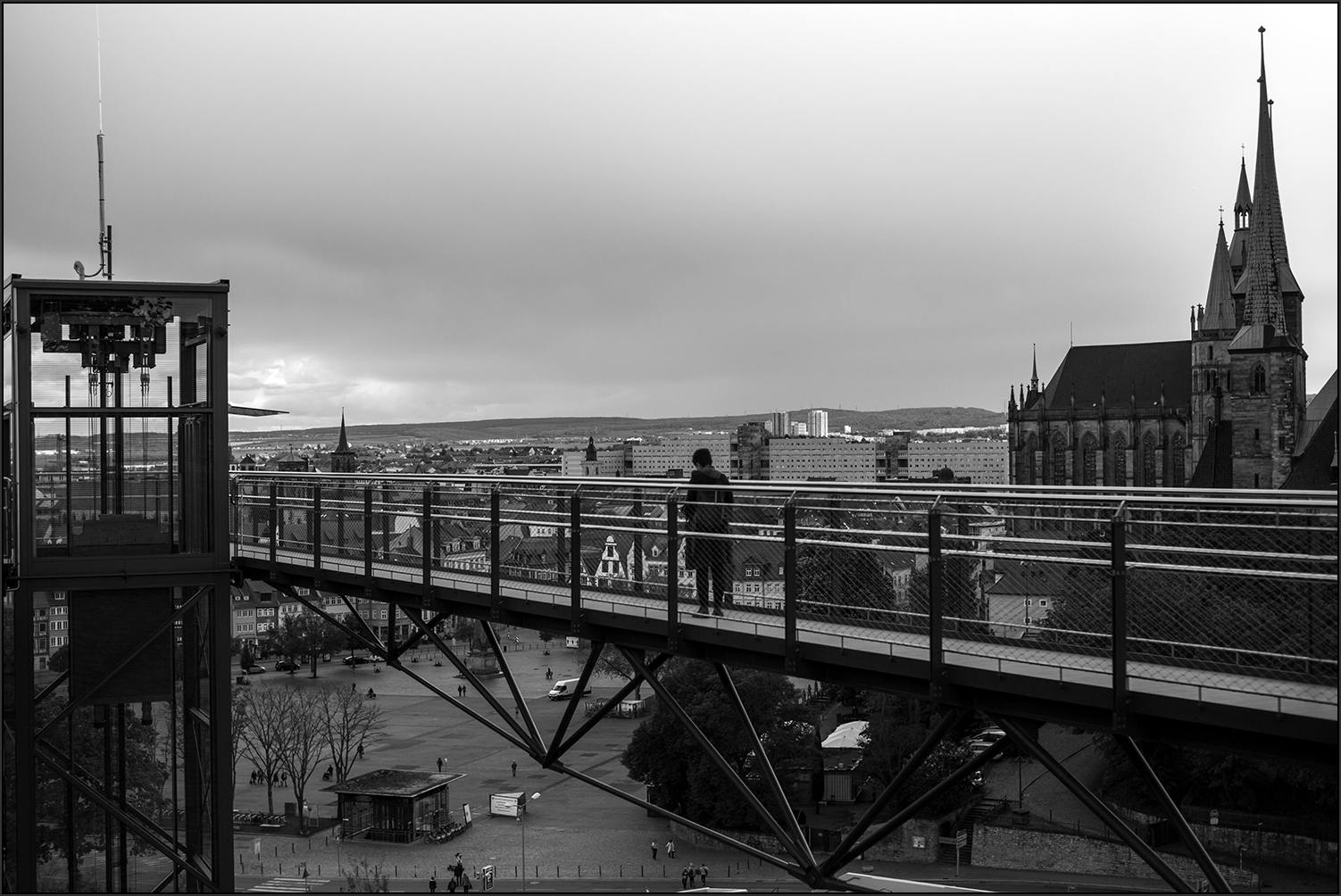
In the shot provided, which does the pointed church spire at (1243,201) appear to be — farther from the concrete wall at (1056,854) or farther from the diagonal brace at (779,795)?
the diagonal brace at (779,795)

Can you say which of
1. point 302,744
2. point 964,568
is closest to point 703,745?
point 964,568

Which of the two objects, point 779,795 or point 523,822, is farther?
point 523,822

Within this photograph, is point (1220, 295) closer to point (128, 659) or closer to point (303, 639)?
point (303, 639)

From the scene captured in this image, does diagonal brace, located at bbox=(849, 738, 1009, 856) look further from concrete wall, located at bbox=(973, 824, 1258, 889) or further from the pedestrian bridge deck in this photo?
concrete wall, located at bbox=(973, 824, 1258, 889)

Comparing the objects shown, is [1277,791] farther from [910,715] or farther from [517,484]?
[517,484]

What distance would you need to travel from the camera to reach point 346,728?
2404 inches

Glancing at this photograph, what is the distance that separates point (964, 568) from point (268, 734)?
55.5 m

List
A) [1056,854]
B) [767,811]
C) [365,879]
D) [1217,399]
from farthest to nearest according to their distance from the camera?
[1217,399]
[365,879]
[1056,854]
[767,811]

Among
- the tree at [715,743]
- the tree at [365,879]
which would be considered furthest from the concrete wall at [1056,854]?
the tree at [365,879]

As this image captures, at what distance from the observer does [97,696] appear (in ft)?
32.4

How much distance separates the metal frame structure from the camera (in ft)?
31.9

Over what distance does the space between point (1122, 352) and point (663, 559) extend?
10736 centimetres

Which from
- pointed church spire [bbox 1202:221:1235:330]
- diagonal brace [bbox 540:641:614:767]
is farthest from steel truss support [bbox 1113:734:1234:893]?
pointed church spire [bbox 1202:221:1235:330]

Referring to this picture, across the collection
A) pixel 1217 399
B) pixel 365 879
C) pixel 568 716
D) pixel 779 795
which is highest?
pixel 1217 399
